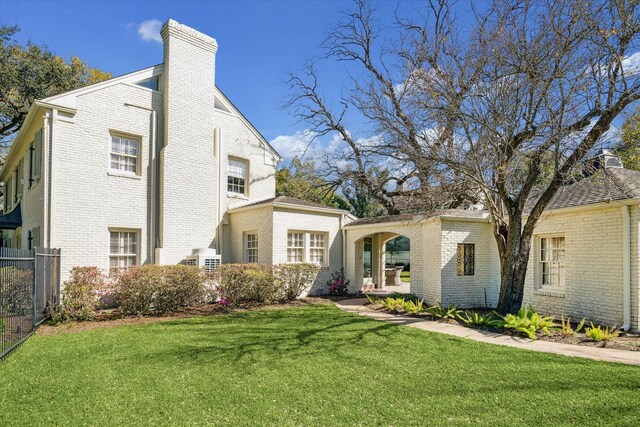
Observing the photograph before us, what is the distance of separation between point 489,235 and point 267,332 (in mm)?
8512

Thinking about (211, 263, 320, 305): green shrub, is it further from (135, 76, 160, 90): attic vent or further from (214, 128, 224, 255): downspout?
(135, 76, 160, 90): attic vent

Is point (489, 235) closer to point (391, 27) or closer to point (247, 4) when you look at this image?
point (391, 27)

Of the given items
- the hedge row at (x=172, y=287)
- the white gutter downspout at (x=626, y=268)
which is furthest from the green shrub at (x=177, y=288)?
the white gutter downspout at (x=626, y=268)

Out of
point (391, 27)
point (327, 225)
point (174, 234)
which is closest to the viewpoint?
point (391, 27)

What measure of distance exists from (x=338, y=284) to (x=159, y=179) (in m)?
7.74

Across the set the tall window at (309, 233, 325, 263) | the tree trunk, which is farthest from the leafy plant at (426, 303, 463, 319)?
the tall window at (309, 233, 325, 263)

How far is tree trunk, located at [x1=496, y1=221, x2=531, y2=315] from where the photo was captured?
34.0 ft

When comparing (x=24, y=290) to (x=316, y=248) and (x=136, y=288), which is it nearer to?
(x=136, y=288)

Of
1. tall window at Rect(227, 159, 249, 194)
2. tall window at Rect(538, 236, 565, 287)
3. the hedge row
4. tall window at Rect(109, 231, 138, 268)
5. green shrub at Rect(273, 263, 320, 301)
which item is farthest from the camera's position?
tall window at Rect(227, 159, 249, 194)

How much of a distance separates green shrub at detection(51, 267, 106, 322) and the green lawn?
1.79 metres

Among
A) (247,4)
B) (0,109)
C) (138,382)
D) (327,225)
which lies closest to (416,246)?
(327,225)

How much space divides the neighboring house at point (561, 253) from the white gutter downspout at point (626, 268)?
0.02 meters

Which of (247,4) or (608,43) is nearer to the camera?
(608,43)

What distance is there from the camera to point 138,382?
5559 millimetres
